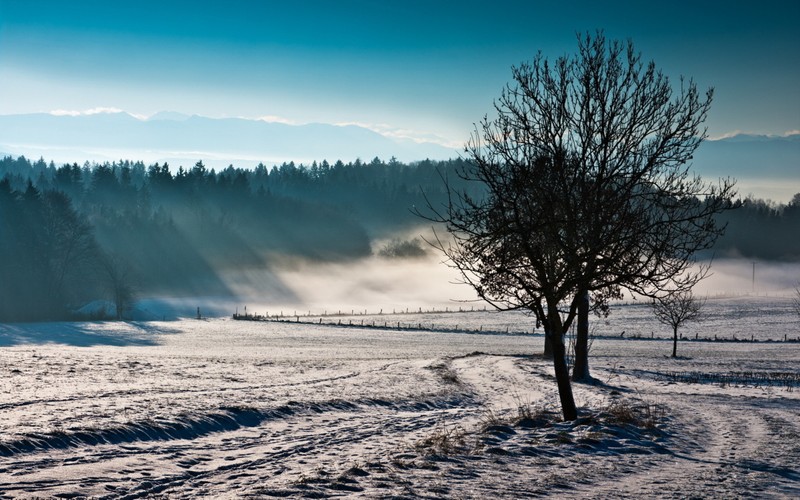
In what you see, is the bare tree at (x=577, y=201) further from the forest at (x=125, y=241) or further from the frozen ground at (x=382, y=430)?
the forest at (x=125, y=241)

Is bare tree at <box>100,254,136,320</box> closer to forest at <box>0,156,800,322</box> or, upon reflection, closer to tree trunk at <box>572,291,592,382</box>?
forest at <box>0,156,800,322</box>

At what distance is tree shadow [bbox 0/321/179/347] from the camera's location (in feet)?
172

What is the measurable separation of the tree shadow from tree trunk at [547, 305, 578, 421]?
40289 mm

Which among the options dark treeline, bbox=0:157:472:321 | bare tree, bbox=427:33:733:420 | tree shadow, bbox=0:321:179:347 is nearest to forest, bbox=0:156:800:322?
dark treeline, bbox=0:157:472:321

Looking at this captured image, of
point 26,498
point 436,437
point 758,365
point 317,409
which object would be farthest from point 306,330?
point 26,498

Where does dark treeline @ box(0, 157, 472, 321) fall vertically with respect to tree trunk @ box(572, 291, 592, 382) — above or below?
above

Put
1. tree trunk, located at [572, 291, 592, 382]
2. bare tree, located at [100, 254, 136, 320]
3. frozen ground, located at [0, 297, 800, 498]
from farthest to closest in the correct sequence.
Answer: bare tree, located at [100, 254, 136, 320] < tree trunk, located at [572, 291, 592, 382] < frozen ground, located at [0, 297, 800, 498]

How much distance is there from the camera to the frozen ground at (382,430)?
11680 millimetres

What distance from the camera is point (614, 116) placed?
17.3 m

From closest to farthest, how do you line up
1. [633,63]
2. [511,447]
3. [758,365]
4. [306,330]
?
[511,447] → [633,63] → [758,365] → [306,330]

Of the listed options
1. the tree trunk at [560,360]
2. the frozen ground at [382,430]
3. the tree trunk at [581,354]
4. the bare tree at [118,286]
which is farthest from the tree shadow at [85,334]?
the tree trunk at [560,360]

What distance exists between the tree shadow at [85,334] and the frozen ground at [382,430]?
1854cm

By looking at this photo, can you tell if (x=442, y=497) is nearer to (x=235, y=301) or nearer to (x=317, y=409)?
(x=317, y=409)

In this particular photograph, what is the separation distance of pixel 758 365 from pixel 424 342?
25874 mm
